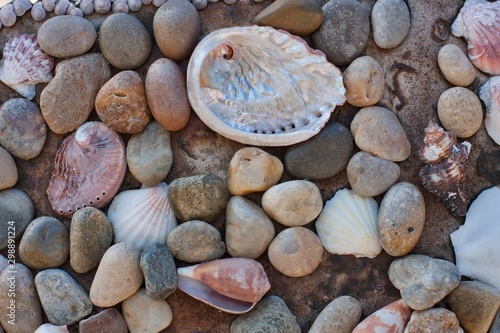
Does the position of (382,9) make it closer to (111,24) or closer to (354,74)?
(354,74)

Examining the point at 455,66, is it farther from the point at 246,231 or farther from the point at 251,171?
the point at 246,231

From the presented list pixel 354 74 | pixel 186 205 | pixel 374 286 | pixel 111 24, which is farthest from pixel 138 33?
A: pixel 374 286

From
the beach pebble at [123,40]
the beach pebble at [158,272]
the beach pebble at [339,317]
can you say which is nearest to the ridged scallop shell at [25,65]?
the beach pebble at [123,40]

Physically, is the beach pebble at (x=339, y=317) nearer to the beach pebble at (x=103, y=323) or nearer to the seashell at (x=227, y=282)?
the seashell at (x=227, y=282)

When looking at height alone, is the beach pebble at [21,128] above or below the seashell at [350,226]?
above

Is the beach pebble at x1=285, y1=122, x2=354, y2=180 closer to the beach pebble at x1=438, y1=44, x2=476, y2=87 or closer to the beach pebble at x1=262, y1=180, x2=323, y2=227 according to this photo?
the beach pebble at x1=262, y1=180, x2=323, y2=227

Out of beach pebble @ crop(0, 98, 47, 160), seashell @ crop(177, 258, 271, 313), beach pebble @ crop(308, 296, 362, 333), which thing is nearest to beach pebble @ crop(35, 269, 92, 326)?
seashell @ crop(177, 258, 271, 313)
